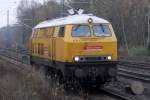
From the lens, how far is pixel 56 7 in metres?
80.4

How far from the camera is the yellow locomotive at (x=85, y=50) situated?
17.9m

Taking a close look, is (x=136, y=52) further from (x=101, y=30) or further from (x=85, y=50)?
(x=85, y=50)

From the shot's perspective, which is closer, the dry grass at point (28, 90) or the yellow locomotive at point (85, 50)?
the dry grass at point (28, 90)

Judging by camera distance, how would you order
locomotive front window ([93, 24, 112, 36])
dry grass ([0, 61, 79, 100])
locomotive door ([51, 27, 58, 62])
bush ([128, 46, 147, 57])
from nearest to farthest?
dry grass ([0, 61, 79, 100])
locomotive front window ([93, 24, 112, 36])
locomotive door ([51, 27, 58, 62])
bush ([128, 46, 147, 57])

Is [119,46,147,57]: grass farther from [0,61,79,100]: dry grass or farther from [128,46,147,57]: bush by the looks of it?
[0,61,79,100]: dry grass

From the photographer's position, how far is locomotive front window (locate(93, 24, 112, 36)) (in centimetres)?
1860

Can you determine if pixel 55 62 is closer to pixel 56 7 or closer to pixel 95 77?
pixel 95 77

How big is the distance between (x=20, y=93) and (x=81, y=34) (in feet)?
19.5

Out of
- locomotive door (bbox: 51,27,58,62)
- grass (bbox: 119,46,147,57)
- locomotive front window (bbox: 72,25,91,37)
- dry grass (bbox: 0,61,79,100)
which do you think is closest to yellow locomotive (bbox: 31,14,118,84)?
locomotive front window (bbox: 72,25,91,37)

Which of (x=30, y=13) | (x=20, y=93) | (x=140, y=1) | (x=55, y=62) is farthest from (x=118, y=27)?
(x=20, y=93)

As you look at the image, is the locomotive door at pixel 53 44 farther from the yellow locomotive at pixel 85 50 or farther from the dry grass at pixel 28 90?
the dry grass at pixel 28 90

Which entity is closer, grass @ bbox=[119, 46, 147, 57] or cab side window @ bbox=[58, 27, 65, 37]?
cab side window @ bbox=[58, 27, 65, 37]

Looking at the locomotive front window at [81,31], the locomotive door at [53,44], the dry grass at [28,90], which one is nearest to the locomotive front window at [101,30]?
the locomotive front window at [81,31]

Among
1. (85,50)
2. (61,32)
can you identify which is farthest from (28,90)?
(61,32)
